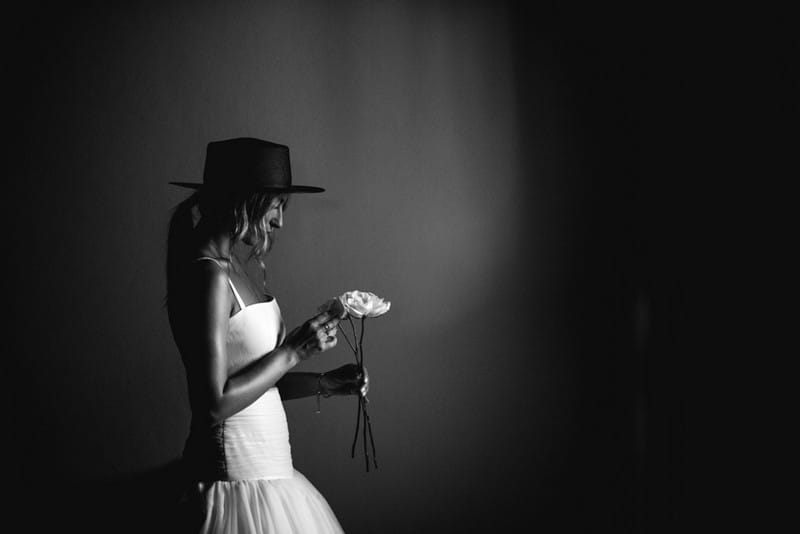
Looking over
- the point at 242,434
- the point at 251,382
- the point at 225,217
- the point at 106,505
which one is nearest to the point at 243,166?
the point at 225,217

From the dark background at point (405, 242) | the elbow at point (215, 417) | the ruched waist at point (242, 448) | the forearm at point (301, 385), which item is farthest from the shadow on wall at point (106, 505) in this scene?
the elbow at point (215, 417)

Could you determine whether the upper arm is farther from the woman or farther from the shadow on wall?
the shadow on wall

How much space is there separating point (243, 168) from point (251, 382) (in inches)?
20.2

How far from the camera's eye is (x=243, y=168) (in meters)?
1.78

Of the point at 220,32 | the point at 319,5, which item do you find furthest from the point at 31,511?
the point at 319,5

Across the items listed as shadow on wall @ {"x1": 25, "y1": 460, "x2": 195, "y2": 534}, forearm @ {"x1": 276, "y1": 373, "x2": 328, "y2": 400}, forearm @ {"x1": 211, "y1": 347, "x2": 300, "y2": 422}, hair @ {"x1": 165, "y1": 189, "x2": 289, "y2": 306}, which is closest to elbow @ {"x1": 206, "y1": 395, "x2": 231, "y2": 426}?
forearm @ {"x1": 211, "y1": 347, "x2": 300, "y2": 422}

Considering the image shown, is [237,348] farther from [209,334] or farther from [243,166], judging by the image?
[243,166]

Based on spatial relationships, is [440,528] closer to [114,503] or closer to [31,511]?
[114,503]

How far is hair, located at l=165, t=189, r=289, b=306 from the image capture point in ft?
5.70

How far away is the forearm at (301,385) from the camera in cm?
204

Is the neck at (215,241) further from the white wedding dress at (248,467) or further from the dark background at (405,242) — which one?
the dark background at (405,242)

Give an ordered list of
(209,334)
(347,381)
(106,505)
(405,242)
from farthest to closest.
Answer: (405,242), (106,505), (347,381), (209,334)

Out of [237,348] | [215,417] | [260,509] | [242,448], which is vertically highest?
[237,348]

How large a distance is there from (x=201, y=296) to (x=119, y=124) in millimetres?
1492
